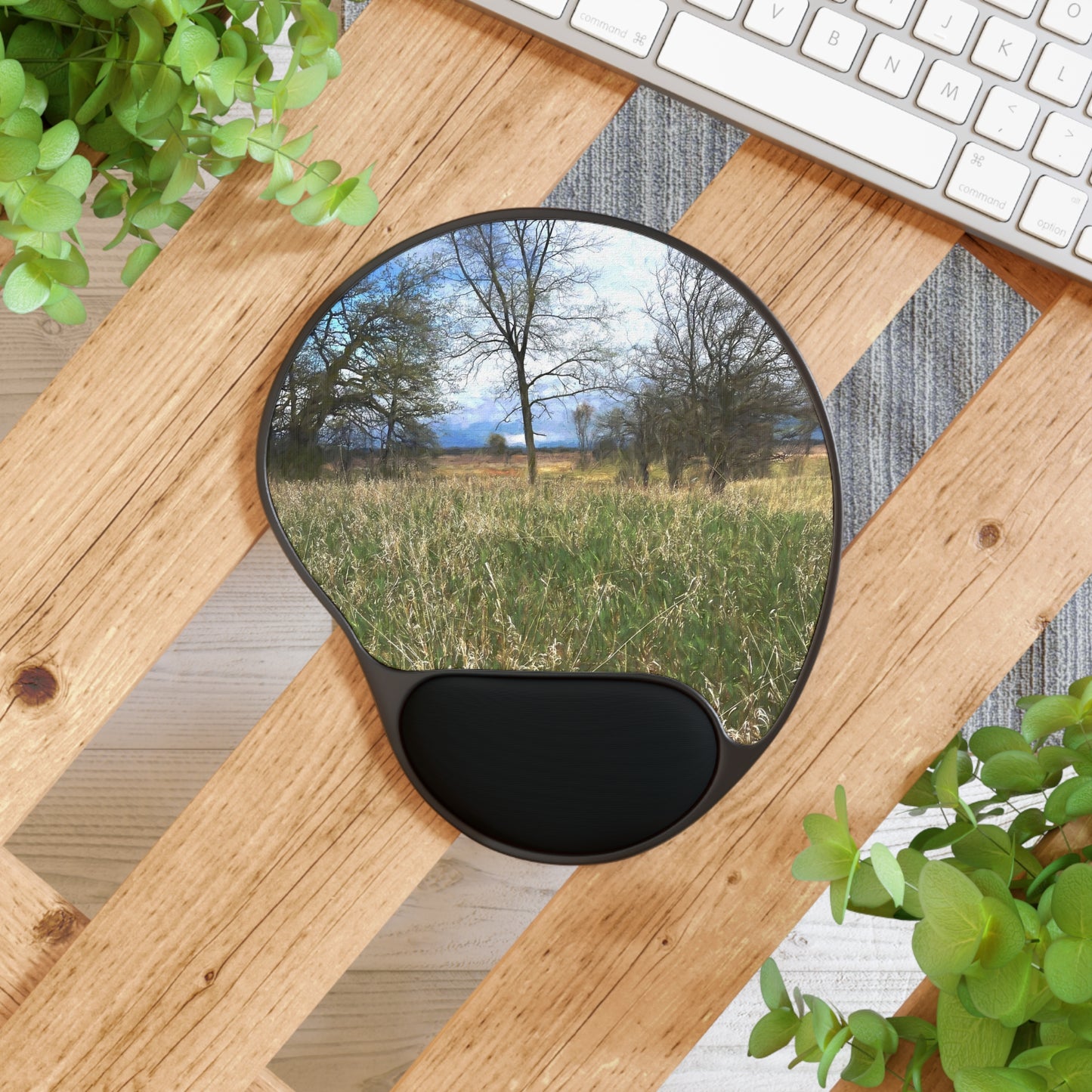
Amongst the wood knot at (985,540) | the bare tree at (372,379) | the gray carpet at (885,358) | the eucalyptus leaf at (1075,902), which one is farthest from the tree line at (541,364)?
the gray carpet at (885,358)

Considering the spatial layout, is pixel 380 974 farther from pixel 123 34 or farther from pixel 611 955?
pixel 123 34

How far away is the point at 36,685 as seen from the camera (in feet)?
1.44

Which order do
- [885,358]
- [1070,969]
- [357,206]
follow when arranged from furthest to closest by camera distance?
[885,358] → [357,206] → [1070,969]

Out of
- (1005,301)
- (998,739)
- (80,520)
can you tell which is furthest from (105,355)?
(1005,301)

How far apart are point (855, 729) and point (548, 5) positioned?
41cm

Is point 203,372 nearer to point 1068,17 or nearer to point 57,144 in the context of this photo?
point 57,144

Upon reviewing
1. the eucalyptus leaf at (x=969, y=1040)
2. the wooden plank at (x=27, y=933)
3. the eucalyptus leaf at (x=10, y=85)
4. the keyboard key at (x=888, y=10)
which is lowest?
the wooden plank at (x=27, y=933)

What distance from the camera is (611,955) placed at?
0.44m

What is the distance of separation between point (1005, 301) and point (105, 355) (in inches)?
35.5

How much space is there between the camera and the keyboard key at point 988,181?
0.42 m

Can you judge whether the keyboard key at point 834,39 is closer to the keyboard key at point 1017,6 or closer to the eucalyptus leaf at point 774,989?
the keyboard key at point 1017,6

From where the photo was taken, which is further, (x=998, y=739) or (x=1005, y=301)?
(x=1005, y=301)

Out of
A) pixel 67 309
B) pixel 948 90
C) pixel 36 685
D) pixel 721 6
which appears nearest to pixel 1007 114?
pixel 948 90

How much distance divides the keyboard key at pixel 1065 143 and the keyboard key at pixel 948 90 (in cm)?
4
